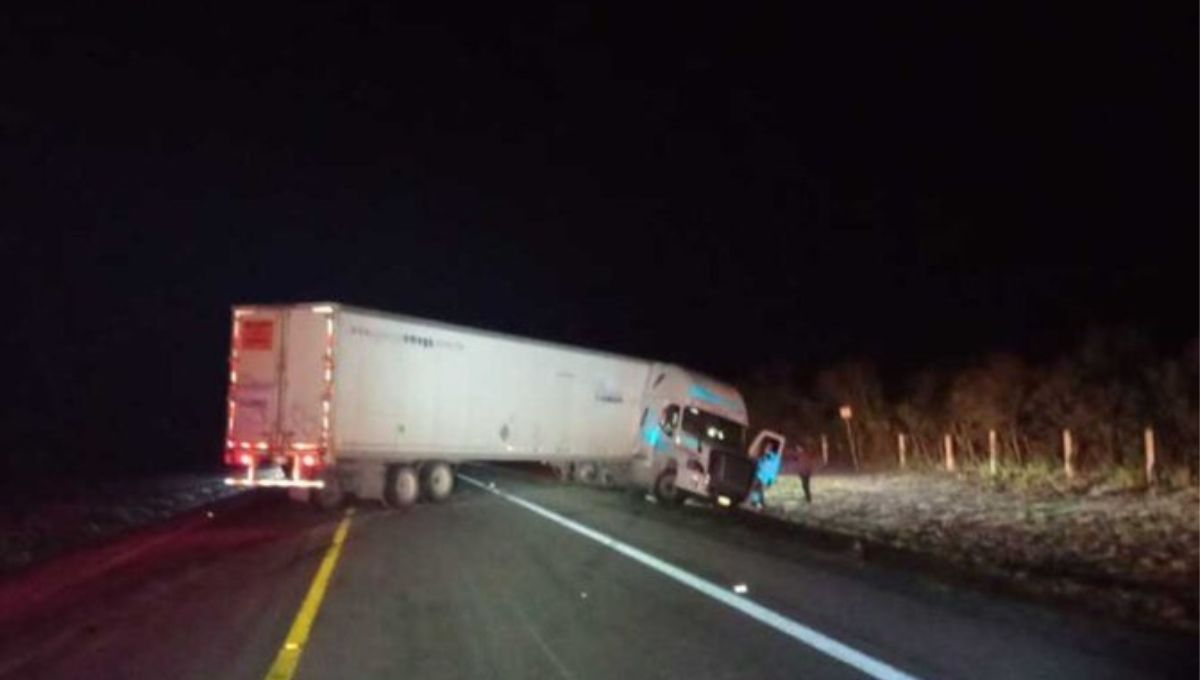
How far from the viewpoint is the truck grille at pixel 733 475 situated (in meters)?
31.5

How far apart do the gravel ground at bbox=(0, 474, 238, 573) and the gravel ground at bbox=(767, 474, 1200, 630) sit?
41.7 feet

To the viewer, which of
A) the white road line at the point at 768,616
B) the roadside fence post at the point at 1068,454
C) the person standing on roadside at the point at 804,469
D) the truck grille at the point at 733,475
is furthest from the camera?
the roadside fence post at the point at 1068,454

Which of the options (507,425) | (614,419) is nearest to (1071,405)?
(614,419)

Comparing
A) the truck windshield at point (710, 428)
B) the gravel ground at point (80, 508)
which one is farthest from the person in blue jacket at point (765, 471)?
the gravel ground at point (80, 508)

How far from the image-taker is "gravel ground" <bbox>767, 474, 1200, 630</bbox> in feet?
46.9

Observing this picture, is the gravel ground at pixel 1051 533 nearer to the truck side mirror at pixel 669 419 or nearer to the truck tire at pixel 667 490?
the truck tire at pixel 667 490

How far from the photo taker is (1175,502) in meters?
25.9

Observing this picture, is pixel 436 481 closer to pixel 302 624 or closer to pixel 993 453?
pixel 993 453

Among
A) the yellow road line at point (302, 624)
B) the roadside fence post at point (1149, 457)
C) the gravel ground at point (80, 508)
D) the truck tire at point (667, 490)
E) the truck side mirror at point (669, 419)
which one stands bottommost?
the yellow road line at point (302, 624)

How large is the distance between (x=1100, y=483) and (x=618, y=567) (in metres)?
18.9

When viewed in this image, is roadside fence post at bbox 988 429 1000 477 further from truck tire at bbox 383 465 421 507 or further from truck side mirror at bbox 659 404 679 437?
truck tire at bbox 383 465 421 507

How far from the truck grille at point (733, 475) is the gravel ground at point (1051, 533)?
1.01 metres

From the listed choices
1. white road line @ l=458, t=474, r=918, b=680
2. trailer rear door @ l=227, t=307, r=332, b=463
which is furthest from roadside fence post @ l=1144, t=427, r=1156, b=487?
trailer rear door @ l=227, t=307, r=332, b=463

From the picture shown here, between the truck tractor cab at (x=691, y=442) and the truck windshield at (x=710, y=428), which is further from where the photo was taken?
the truck windshield at (x=710, y=428)
